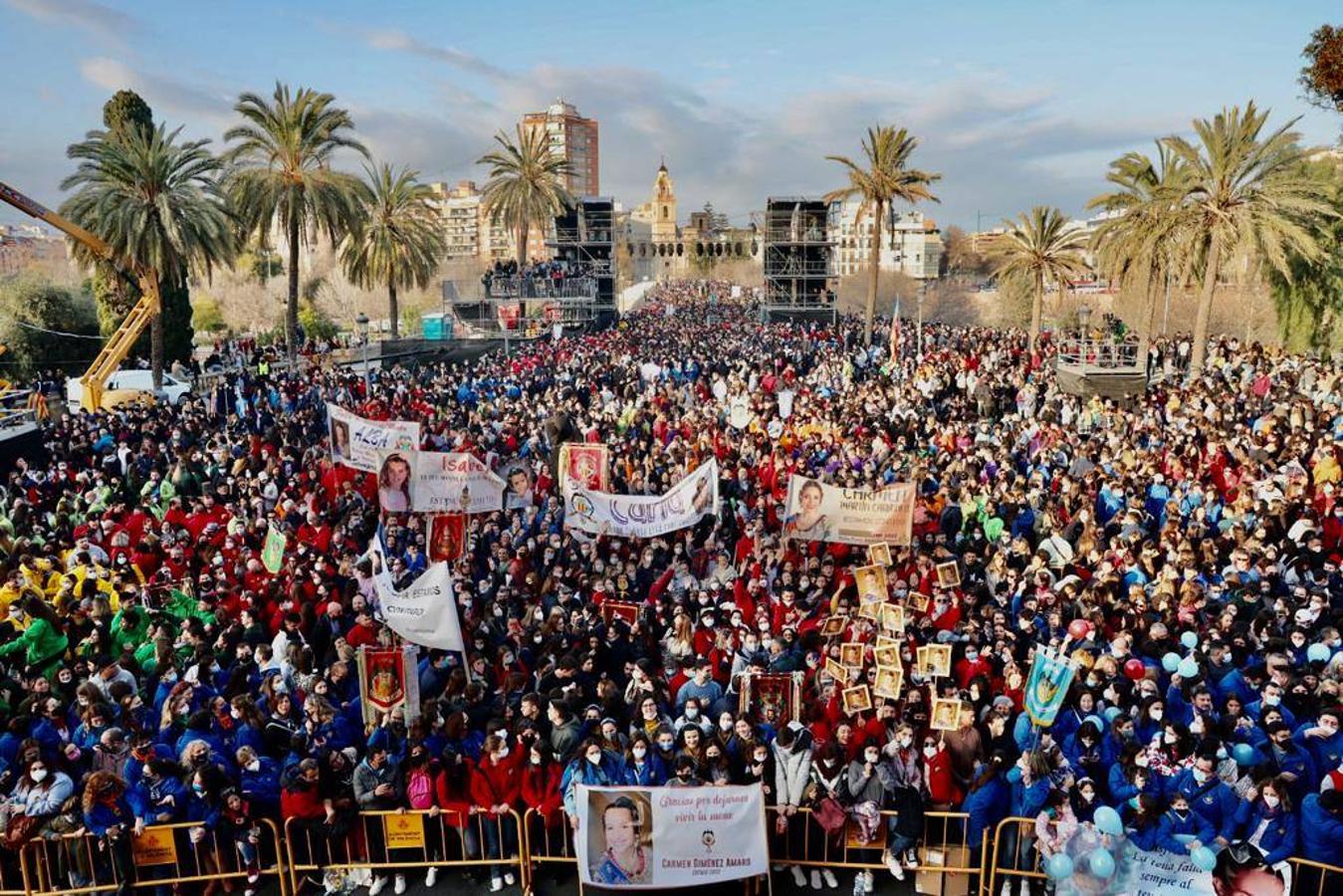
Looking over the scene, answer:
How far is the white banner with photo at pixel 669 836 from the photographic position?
6977mm

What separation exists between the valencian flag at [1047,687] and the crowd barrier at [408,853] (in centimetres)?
98

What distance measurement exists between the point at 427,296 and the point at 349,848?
3801 inches

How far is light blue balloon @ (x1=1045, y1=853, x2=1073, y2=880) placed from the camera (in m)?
6.57

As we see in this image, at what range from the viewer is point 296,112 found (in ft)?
103

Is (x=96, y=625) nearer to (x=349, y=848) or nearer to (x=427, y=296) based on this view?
(x=349, y=848)

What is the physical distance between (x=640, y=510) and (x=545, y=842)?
21.0 feet

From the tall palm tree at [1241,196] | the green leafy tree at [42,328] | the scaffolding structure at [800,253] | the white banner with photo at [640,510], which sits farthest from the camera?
the scaffolding structure at [800,253]

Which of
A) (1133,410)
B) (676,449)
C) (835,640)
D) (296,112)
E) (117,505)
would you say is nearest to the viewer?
(835,640)

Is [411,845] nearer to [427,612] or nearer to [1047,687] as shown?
[427,612]

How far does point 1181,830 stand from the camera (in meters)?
6.60

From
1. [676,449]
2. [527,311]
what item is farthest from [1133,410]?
[527,311]

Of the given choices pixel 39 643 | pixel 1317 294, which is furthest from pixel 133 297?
pixel 1317 294

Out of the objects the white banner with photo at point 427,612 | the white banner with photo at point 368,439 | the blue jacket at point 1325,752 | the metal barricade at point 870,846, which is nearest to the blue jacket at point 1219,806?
the blue jacket at point 1325,752

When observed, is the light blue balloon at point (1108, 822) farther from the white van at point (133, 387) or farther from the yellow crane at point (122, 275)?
the yellow crane at point (122, 275)
